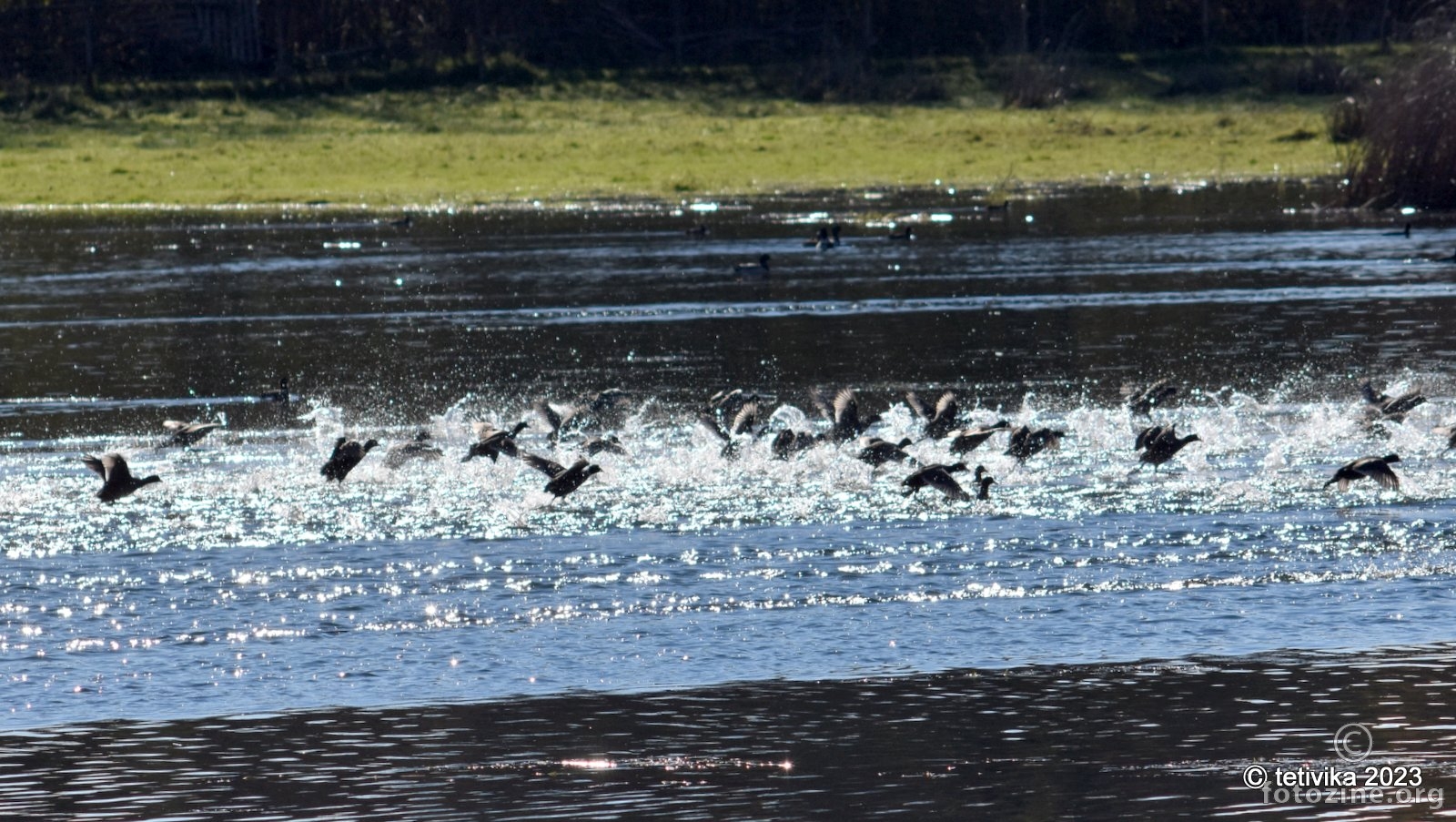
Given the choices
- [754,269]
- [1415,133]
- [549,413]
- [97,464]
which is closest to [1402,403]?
[549,413]

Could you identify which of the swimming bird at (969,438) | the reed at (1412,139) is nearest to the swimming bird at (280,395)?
the swimming bird at (969,438)

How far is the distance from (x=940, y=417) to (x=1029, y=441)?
5.35 feet

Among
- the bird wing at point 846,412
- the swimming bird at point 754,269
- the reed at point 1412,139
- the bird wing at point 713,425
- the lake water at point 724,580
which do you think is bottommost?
the swimming bird at point 754,269

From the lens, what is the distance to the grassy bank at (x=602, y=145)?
46375mm

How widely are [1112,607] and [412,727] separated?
3.66 meters

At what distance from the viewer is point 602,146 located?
5128cm

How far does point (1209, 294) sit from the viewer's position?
25688mm

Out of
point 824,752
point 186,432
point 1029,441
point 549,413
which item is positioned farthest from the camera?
point 549,413

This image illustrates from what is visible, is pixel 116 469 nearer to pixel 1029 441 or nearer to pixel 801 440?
pixel 801 440

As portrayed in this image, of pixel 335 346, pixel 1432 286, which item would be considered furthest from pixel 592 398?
pixel 1432 286

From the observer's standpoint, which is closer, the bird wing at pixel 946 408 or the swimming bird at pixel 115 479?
the swimming bird at pixel 115 479

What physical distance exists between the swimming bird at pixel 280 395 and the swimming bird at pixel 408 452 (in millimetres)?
3519

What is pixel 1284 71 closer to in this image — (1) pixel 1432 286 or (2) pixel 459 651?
(1) pixel 1432 286

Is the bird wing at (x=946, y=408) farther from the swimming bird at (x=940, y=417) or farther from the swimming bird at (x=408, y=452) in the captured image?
the swimming bird at (x=408, y=452)
